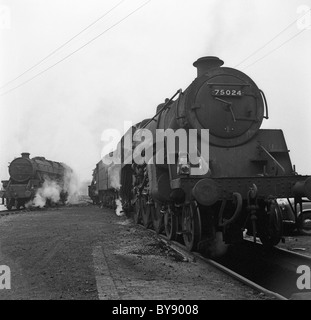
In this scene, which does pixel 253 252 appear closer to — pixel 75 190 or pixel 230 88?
pixel 230 88

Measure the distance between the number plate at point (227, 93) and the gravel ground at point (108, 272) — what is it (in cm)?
272

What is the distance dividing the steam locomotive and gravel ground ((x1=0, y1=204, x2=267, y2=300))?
0.79 m

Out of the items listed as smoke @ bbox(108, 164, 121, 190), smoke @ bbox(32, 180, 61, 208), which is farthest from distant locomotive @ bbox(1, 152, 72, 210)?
smoke @ bbox(108, 164, 121, 190)

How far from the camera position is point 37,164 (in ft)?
73.2

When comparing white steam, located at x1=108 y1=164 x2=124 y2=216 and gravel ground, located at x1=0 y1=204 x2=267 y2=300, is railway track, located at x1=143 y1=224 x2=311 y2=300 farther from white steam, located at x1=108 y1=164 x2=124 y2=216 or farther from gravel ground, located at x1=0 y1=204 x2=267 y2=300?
white steam, located at x1=108 y1=164 x2=124 y2=216

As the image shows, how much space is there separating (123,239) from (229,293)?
156 inches

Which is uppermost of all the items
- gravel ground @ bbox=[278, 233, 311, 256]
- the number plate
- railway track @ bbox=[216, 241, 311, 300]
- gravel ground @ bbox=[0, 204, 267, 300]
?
the number plate

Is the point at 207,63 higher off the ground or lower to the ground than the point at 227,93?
higher

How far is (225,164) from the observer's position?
6762 millimetres

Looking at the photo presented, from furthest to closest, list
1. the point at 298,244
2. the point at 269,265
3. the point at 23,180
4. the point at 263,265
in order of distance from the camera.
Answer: the point at 23,180 → the point at 298,244 → the point at 263,265 → the point at 269,265

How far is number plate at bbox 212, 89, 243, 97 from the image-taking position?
22.6 feet

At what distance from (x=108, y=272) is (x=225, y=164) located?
9.25ft

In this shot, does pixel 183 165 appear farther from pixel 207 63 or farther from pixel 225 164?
pixel 207 63

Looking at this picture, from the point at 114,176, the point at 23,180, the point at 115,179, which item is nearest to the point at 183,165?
the point at 115,179
